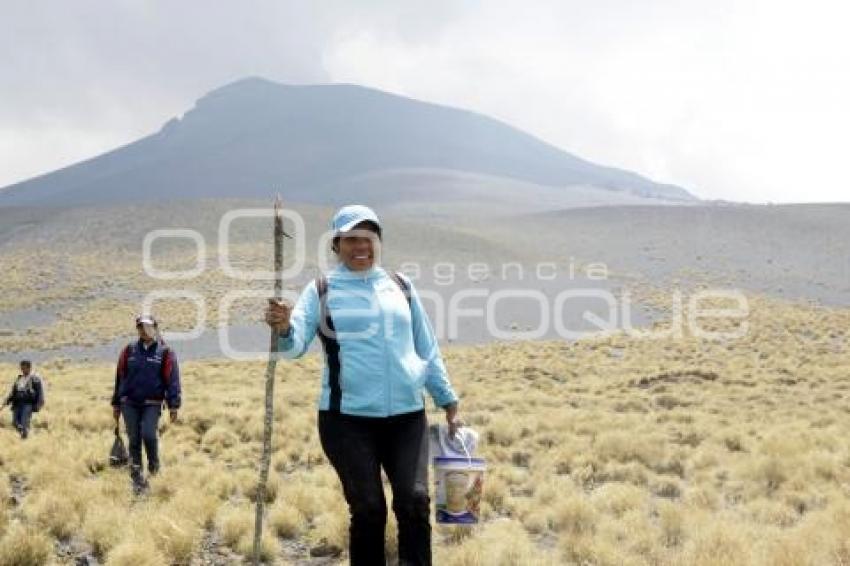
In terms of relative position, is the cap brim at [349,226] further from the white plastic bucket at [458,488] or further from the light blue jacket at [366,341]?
the white plastic bucket at [458,488]

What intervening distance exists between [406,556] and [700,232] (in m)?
75.8

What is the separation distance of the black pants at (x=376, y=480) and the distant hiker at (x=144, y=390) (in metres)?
4.75

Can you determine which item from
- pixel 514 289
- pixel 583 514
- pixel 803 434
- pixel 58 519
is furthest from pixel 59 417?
pixel 514 289

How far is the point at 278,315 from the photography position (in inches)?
149

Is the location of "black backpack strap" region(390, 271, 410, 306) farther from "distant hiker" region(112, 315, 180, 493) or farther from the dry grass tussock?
"distant hiker" region(112, 315, 180, 493)

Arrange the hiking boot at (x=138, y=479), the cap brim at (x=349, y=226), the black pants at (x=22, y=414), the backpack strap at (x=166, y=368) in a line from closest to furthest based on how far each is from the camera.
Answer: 1. the cap brim at (x=349, y=226)
2. the hiking boot at (x=138, y=479)
3. the backpack strap at (x=166, y=368)
4. the black pants at (x=22, y=414)

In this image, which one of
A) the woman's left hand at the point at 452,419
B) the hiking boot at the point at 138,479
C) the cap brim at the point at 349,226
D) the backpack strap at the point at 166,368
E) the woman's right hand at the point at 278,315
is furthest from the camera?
the backpack strap at the point at 166,368

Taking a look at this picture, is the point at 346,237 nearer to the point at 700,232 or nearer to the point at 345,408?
the point at 345,408

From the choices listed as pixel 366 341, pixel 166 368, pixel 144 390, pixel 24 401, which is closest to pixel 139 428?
pixel 144 390

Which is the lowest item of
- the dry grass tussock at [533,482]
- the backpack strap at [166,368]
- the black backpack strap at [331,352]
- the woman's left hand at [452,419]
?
the dry grass tussock at [533,482]

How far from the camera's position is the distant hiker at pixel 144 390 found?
8.06 meters

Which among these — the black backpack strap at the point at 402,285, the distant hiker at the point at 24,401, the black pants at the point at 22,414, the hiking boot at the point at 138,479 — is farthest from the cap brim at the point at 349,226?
the black pants at the point at 22,414

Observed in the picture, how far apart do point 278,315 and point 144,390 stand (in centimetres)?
486

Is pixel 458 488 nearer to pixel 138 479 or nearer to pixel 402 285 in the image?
pixel 402 285
